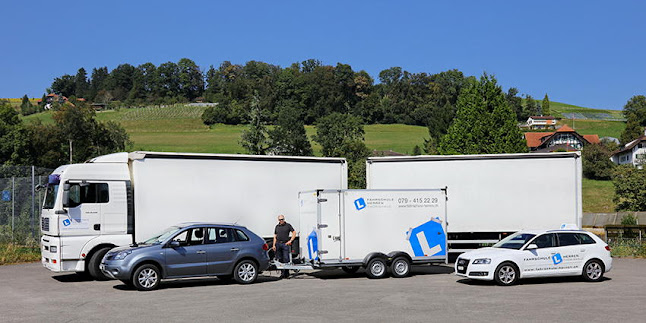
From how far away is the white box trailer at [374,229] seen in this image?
17.6m

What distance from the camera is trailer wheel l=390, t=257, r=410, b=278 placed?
17875 mm

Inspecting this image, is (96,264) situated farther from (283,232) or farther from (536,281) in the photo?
(536,281)

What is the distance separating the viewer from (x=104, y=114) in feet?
455

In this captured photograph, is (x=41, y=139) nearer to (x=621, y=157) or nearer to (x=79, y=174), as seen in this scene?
(x=79, y=174)

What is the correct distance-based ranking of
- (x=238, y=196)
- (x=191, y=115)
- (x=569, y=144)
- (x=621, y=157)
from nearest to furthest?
(x=238, y=196) < (x=621, y=157) < (x=569, y=144) < (x=191, y=115)

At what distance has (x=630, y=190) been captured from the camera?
194 feet

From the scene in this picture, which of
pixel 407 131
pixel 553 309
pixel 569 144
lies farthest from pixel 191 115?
pixel 553 309

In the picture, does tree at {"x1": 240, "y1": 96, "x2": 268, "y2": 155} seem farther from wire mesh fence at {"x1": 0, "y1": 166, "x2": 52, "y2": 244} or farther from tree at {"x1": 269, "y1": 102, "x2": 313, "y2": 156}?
wire mesh fence at {"x1": 0, "y1": 166, "x2": 52, "y2": 244}

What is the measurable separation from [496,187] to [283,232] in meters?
7.34

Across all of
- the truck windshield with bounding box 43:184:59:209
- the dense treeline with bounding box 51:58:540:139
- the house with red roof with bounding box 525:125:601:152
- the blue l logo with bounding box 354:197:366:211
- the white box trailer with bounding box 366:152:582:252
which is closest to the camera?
the truck windshield with bounding box 43:184:59:209

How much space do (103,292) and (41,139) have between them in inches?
2759

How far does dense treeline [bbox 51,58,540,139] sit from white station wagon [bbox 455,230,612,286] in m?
101

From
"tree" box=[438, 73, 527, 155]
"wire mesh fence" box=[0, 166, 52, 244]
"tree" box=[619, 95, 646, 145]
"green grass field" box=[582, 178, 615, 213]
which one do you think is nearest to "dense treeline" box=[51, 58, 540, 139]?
"tree" box=[619, 95, 646, 145]

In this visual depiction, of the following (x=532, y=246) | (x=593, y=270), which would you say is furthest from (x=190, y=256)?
(x=593, y=270)
